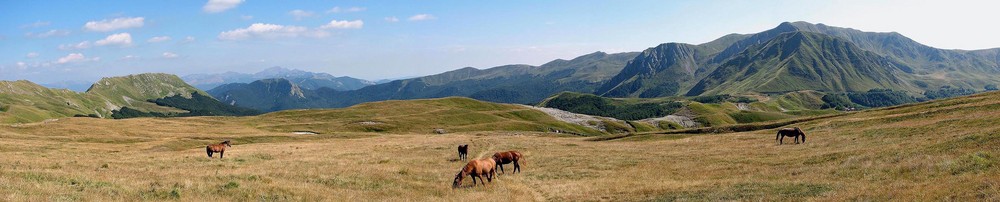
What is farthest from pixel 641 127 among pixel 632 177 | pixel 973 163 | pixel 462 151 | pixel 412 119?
pixel 973 163

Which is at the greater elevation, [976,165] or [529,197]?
[976,165]

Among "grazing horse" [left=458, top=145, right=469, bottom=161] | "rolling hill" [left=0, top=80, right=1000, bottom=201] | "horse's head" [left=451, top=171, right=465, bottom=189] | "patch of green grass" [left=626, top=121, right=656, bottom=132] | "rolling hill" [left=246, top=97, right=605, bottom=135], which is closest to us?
"rolling hill" [left=0, top=80, right=1000, bottom=201]

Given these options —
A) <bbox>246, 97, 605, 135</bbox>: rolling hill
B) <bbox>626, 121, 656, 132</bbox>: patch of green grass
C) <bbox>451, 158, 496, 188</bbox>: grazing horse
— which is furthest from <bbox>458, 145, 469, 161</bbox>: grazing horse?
<bbox>626, 121, 656, 132</bbox>: patch of green grass

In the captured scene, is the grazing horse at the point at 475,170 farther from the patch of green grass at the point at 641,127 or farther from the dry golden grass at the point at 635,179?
the patch of green grass at the point at 641,127

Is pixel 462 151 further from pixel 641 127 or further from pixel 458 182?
pixel 641 127

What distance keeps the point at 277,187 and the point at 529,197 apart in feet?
35.0

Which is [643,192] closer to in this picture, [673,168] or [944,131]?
[673,168]

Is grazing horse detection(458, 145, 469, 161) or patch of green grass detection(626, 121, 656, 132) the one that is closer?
grazing horse detection(458, 145, 469, 161)

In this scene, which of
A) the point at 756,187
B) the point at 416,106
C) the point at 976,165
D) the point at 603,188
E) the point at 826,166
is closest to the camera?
the point at 976,165

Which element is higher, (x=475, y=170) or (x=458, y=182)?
(x=475, y=170)

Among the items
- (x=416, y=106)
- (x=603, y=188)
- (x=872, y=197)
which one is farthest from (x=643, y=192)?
(x=416, y=106)

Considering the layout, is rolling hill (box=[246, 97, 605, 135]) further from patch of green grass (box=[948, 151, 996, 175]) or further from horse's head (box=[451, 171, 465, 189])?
patch of green grass (box=[948, 151, 996, 175])

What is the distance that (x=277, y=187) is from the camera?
21469 mm

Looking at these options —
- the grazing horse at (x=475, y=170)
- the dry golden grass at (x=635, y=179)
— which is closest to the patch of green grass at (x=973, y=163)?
the dry golden grass at (x=635, y=179)
